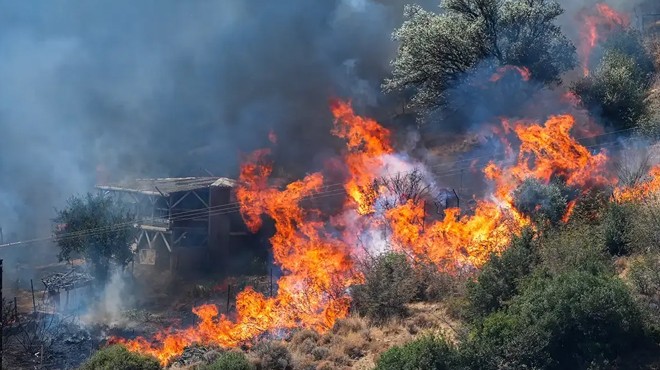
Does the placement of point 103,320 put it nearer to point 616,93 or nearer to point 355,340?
point 355,340

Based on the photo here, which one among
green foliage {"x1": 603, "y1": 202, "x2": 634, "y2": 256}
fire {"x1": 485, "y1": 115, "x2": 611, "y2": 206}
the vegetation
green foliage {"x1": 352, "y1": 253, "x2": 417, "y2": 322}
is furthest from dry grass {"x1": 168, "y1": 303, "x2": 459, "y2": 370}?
the vegetation

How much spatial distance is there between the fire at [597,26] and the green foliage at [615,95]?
4.84m

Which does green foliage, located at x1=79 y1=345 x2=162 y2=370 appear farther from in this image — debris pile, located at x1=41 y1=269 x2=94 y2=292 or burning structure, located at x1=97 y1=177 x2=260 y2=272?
burning structure, located at x1=97 y1=177 x2=260 y2=272

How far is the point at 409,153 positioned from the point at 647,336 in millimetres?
18412

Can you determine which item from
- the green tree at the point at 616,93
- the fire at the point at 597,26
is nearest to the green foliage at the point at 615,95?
the green tree at the point at 616,93

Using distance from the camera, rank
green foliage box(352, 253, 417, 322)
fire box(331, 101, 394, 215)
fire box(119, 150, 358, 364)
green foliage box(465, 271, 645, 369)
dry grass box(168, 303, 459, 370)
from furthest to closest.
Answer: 1. fire box(331, 101, 394, 215)
2. fire box(119, 150, 358, 364)
3. green foliage box(352, 253, 417, 322)
4. dry grass box(168, 303, 459, 370)
5. green foliage box(465, 271, 645, 369)

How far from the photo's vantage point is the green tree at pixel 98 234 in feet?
98.3

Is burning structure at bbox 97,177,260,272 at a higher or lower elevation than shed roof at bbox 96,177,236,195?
lower

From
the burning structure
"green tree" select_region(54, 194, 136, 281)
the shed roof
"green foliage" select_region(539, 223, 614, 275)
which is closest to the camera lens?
"green foliage" select_region(539, 223, 614, 275)

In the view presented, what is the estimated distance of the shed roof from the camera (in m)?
33.1

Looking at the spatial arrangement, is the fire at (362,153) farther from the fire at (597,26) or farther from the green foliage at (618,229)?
the fire at (597,26)

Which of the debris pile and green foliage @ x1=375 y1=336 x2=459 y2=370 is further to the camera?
the debris pile

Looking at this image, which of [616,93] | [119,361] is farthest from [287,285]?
[616,93]

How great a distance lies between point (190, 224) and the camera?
33.5m
